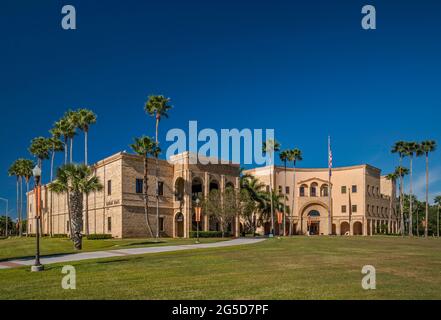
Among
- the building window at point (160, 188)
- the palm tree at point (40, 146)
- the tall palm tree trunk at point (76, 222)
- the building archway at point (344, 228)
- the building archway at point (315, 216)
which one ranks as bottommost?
the building archway at point (344, 228)

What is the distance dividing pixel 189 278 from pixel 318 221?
68307 mm

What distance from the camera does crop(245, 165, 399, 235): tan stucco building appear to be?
78.3 metres

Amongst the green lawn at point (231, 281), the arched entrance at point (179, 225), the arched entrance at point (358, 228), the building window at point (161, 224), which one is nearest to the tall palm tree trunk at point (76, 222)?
the green lawn at point (231, 281)

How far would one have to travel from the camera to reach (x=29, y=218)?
89625 millimetres

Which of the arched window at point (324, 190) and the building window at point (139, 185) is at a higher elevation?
the building window at point (139, 185)

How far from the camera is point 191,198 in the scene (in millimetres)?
54375

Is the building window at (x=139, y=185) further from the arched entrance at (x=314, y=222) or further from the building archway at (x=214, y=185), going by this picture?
the arched entrance at (x=314, y=222)

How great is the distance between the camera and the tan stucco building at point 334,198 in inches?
3083

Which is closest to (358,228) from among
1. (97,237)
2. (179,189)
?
(179,189)

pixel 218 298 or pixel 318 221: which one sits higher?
pixel 218 298

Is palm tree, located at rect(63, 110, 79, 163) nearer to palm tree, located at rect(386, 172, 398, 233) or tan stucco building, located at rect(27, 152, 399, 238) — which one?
tan stucco building, located at rect(27, 152, 399, 238)

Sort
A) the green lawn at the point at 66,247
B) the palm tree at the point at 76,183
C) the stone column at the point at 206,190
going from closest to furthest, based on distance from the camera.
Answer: the green lawn at the point at 66,247, the palm tree at the point at 76,183, the stone column at the point at 206,190
